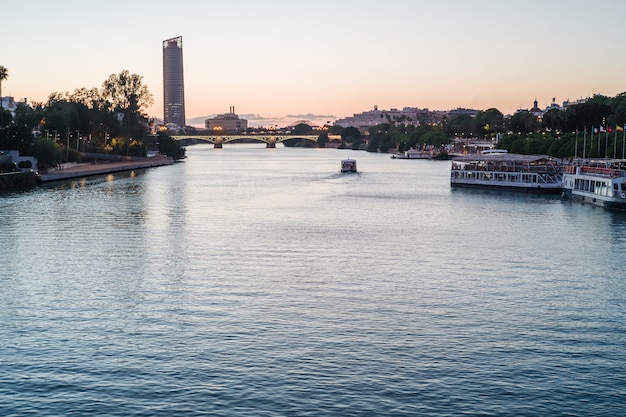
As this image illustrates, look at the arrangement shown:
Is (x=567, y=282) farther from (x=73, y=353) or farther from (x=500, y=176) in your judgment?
(x=500, y=176)

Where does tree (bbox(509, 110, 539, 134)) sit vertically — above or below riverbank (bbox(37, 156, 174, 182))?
above

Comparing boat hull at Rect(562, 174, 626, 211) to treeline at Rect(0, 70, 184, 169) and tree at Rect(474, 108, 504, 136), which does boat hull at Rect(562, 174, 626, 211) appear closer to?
treeline at Rect(0, 70, 184, 169)

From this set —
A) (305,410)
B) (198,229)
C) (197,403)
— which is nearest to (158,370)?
(197,403)

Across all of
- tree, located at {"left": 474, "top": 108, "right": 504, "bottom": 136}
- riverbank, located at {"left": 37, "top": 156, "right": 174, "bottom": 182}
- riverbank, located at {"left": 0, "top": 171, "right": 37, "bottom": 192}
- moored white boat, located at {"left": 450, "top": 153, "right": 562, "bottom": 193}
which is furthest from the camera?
tree, located at {"left": 474, "top": 108, "right": 504, "bottom": 136}

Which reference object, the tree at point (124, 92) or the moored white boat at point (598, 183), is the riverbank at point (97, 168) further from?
the moored white boat at point (598, 183)

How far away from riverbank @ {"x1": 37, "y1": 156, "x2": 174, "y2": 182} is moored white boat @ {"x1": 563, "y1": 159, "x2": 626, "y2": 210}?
177 feet

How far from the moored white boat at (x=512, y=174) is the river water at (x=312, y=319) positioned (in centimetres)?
2710

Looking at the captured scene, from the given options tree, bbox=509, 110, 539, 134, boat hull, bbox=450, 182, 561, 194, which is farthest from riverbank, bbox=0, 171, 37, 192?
tree, bbox=509, 110, 539, 134

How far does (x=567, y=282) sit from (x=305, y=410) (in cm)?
1609

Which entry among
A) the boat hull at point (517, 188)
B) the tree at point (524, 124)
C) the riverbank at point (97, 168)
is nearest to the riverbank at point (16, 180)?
the riverbank at point (97, 168)

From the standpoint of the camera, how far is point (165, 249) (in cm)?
3853

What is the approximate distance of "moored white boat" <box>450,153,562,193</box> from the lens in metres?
75.8

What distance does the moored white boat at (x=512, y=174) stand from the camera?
249 ft

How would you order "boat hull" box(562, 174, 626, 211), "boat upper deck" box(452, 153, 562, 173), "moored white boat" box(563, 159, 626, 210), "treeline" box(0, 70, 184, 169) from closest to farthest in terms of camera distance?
"boat hull" box(562, 174, 626, 211) < "moored white boat" box(563, 159, 626, 210) < "boat upper deck" box(452, 153, 562, 173) < "treeline" box(0, 70, 184, 169)
